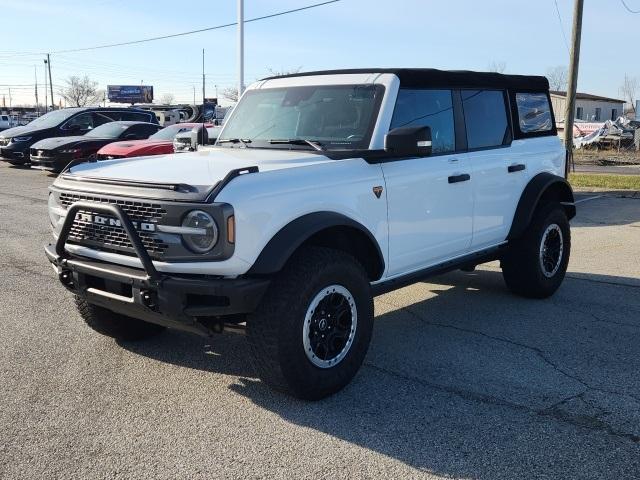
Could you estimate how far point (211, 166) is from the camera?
4.08 metres

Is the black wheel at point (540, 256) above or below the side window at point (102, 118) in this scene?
below

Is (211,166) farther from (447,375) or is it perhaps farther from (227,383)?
(447,375)

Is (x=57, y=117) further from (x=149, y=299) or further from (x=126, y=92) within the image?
(x=126, y=92)

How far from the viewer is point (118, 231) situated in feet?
12.1

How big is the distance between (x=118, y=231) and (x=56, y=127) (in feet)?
53.3

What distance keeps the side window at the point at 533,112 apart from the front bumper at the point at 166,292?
358cm

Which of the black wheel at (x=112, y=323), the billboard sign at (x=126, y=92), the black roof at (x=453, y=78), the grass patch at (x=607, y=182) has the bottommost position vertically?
the black wheel at (x=112, y=323)

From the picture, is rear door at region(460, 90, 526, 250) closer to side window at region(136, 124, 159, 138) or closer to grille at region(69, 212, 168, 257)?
grille at region(69, 212, 168, 257)

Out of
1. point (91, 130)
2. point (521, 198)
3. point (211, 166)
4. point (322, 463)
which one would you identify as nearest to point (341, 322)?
point (322, 463)

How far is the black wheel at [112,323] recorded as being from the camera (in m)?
4.57

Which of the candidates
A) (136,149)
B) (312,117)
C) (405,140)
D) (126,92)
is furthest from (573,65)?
(126,92)

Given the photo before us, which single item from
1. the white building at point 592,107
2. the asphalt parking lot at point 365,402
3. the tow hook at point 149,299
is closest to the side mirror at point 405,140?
the asphalt parking lot at point 365,402

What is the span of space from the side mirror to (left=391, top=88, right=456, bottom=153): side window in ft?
1.16

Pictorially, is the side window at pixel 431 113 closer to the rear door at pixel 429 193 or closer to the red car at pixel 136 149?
the rear door at pixel 429 193
